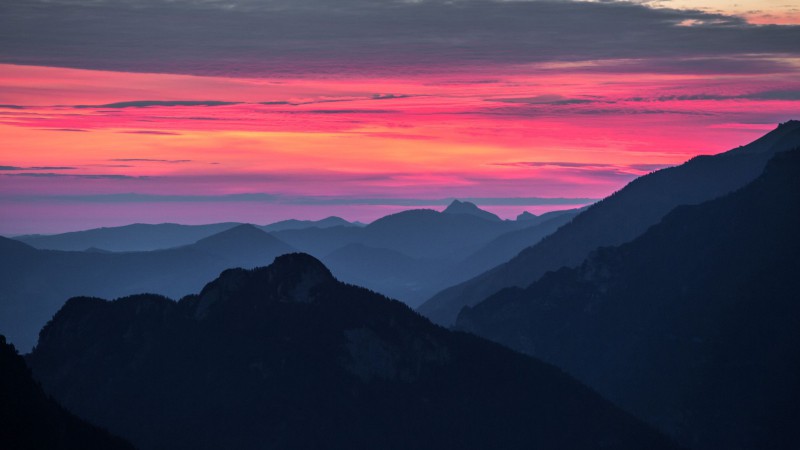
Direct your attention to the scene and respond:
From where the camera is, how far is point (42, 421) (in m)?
199

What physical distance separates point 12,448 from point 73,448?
14.8 m

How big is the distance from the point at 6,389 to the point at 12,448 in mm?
16228

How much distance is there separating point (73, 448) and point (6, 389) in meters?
15.4

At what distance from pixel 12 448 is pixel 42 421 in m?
13.5

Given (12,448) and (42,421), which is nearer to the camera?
(12,448)

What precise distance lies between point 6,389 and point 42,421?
828 cm

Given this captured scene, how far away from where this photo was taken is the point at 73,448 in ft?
651

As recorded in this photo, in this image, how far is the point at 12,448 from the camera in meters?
185

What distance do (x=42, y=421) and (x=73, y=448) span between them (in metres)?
7.10

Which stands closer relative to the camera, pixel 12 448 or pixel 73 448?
pixel 12 448

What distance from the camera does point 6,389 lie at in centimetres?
19850

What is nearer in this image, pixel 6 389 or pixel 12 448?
pixel 12 448
